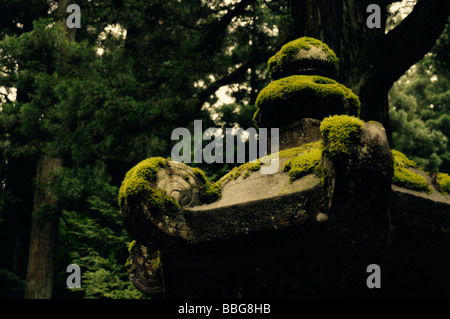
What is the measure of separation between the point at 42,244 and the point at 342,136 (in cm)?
899

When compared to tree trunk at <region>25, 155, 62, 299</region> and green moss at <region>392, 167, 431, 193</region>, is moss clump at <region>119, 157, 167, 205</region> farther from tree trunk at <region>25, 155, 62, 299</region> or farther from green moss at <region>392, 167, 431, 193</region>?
tree trunk at <region>25, 155, 62, 299</region>

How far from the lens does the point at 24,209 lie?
1055 centimetres

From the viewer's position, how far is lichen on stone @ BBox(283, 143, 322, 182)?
1714 millimetres

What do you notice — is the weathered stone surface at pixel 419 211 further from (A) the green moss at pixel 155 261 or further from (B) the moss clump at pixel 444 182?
(A) the green moss at pixel 155 261

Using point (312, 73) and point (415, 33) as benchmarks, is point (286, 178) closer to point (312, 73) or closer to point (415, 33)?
point (312, 73)

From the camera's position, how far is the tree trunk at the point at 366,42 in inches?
129

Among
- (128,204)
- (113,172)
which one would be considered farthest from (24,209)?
(128,204)

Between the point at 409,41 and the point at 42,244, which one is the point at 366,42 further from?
the point at 42,244

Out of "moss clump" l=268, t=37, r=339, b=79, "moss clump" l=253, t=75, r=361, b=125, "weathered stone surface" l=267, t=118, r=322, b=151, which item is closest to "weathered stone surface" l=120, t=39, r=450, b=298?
"weathered stone surface" l=267, t=118, r=322, b=151

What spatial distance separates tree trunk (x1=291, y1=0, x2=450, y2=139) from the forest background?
0.31 feet

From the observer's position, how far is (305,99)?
85.6 inches

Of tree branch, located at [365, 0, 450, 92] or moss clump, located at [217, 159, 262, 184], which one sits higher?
tree branch, located at [365, 0, 450, 92]
